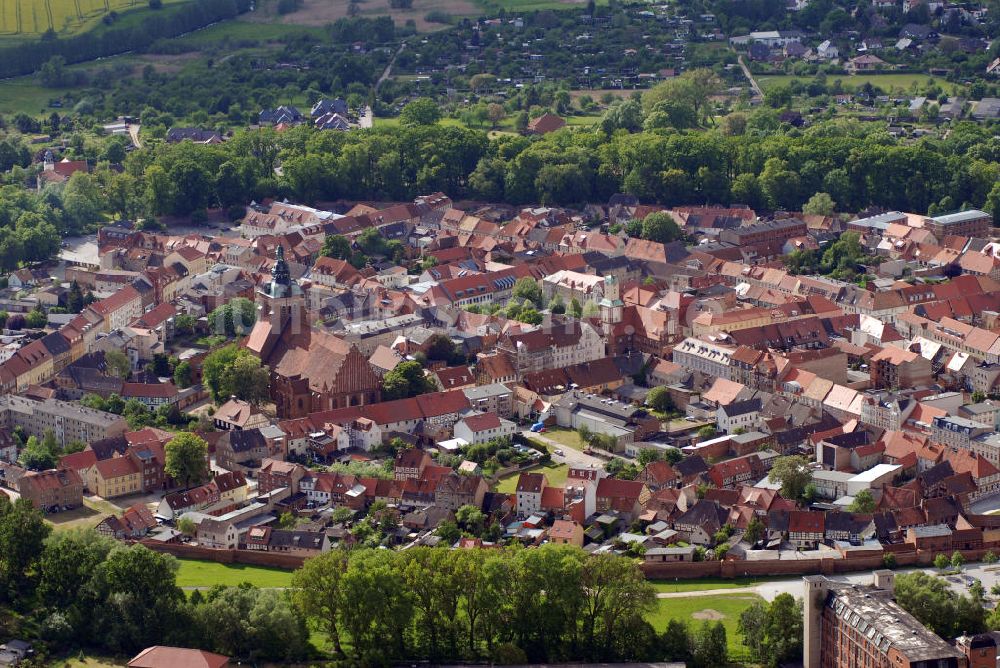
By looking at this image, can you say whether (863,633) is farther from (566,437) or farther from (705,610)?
(566,437)

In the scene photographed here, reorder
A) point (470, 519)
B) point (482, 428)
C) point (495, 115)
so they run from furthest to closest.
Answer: point (495, 115) → point (482, 428) → point (470, 519)

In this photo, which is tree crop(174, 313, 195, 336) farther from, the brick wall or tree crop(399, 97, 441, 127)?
tree crop(399, 97, 441, 127)

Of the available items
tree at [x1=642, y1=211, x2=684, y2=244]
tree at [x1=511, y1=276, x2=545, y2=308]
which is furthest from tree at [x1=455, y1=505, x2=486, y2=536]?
tree at [x1=642, y1=211, x2=684, y2=244]

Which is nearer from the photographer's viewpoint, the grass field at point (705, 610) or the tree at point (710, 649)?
the tree at point (710, 649)

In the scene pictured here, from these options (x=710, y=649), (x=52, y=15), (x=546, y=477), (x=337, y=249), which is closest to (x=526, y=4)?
(x=52, y=15)

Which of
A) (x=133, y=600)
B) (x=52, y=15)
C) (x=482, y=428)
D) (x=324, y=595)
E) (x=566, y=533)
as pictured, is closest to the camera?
(x=324, y=595)

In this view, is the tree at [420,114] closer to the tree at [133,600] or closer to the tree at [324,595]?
the tree at [133,600]

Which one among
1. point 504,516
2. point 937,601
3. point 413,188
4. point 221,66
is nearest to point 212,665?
point 504,516

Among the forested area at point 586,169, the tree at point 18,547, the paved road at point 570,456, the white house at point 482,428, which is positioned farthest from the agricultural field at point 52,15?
the tree at point 18,547
